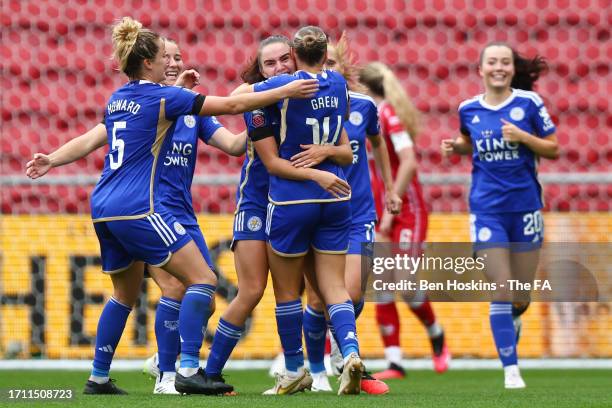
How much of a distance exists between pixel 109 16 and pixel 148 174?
16.7ft

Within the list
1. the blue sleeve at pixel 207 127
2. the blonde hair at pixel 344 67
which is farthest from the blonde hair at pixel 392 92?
the blue sleeve at pixel 207 127

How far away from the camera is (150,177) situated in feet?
16.0

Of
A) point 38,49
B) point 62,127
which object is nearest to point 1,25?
point 38,49

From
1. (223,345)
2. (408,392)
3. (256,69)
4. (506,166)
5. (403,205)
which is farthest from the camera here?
(403,205)

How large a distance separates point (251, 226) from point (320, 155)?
532 millimetres

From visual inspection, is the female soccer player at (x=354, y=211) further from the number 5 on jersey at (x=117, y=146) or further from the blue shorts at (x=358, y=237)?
the number 5 on jersey at (x=117, y=146)

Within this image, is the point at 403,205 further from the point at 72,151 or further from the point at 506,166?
the point at 72,151

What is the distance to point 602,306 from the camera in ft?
26.2

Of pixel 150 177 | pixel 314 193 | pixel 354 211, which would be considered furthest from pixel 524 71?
pixel 150 177

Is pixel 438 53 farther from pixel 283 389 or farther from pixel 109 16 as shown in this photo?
pixel 283 389

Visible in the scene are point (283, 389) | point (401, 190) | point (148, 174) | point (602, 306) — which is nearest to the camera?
point (148, 174)

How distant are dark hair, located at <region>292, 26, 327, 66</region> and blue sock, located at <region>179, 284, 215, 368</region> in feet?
3.27

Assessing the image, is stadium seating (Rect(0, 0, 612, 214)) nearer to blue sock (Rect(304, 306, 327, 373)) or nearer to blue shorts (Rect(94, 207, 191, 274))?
blue sock (Rect(304, 306, 327, 373))

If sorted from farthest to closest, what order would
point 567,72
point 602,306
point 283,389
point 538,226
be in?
point 567,72 → point 602,306 → point 538,226 → point 283,389
